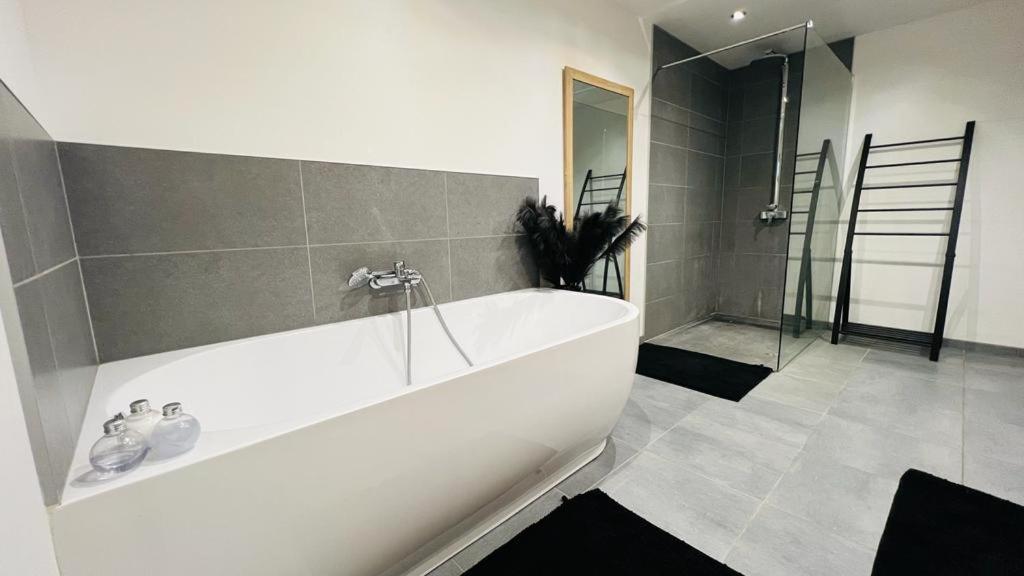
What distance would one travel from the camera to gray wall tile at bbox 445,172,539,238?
2.04 meters

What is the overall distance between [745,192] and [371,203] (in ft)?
11.8

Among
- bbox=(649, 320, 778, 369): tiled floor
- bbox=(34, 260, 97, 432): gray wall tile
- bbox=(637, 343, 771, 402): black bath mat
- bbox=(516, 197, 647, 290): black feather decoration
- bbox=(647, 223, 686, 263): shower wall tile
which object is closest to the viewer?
bbox=(34, 260, 97, 432): gray wall tile

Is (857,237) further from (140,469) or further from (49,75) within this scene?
(49,75)

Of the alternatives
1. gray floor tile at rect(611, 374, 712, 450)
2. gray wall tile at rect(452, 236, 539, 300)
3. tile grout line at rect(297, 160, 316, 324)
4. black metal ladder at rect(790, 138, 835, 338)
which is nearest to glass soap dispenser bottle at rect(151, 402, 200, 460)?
tile grout line at rect(297, 160, 316, 324)

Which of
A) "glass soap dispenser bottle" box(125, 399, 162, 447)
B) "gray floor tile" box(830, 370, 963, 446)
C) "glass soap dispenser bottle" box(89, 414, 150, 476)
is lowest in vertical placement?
"gray floor tile" box(830, 370, 963, 446)

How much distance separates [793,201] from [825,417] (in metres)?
1.47

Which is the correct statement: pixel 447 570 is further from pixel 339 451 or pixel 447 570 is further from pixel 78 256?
pixel 78 256

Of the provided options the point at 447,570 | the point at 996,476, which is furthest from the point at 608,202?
the point at 447,570

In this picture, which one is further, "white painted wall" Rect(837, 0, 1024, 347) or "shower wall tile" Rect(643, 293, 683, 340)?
"shower wall tile" Rect(643, 293, 683, 340)

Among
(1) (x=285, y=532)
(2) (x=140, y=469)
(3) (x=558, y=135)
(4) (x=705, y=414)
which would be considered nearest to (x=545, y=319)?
(4) (x=705, y=414)

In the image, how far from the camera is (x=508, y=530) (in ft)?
4.36

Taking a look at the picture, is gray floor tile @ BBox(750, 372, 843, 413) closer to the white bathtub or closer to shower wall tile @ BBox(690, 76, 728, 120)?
the white bathtub

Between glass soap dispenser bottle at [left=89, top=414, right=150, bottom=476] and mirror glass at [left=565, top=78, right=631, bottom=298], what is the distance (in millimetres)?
2256

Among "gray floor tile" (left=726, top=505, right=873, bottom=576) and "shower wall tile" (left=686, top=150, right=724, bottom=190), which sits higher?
"shower wall tile" (left=686, top=150, right=724, bottom=190)
